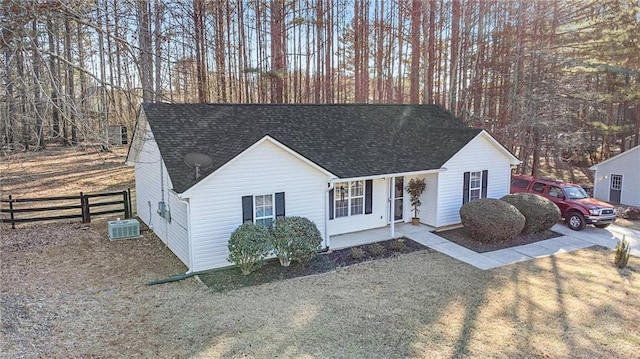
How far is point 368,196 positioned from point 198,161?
5.95 meters

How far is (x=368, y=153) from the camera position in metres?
14.4

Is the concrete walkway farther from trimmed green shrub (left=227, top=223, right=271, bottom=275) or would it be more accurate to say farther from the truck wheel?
trimmed green shrub (left=227, top=223, right=271, bottom=275)

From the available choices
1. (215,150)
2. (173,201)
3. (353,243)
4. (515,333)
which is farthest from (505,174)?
(173,201)

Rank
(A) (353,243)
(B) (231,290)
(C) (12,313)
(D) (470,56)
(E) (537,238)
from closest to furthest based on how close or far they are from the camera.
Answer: (C) (12,313)
(B) (231,290)
(A) (353,243)
(E) (537,238)
(D) (470,56)

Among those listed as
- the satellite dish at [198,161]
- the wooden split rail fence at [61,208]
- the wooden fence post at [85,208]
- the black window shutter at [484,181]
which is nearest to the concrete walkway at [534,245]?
the black window shutter at [484,181]

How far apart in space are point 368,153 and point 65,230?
1062cm

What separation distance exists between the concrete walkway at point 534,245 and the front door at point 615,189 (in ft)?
17.7

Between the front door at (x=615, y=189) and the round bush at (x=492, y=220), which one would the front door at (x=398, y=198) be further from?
the front door at (x=615, y=189)

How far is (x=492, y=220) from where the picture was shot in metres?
12.8

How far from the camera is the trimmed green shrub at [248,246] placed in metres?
9.98

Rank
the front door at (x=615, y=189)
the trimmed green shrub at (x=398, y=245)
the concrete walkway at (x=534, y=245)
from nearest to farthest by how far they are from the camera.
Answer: the concrete walkway at (x=534, y=245) < the trimmed green shrub at (x=398, y=245) < the front door at (x=615, y=189)

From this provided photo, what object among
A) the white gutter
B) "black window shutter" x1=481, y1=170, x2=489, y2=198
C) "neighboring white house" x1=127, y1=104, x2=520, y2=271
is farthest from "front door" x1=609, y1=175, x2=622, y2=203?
the white gutter

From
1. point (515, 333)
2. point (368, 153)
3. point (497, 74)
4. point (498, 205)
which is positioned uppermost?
point (497, 74)

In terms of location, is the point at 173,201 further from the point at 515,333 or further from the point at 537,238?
Answer: the point at 537,238
